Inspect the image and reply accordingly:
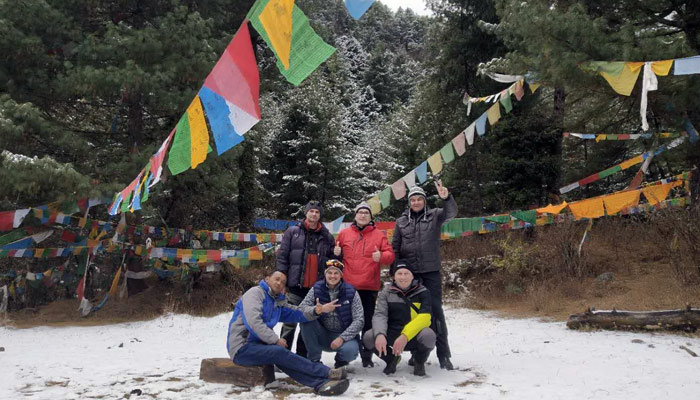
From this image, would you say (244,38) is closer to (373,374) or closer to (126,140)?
(373,374)

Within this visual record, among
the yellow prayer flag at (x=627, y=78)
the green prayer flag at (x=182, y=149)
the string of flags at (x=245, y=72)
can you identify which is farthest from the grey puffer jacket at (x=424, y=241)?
the yellow prayer flag at (x=627, y=78)

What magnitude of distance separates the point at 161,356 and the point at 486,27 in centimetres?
1017

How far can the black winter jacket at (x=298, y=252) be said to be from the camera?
521 cm

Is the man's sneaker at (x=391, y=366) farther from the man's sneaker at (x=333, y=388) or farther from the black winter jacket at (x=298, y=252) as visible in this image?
the black winter jacket at (x=298, y=252)

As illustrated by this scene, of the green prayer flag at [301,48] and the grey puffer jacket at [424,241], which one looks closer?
the green prayer flag at [301,48]

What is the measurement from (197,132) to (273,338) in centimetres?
230

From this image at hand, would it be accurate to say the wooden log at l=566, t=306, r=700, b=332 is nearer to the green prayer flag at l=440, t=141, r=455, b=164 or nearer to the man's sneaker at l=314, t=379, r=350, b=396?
the green prayer flag at l=440, t=141, r=455, b=164

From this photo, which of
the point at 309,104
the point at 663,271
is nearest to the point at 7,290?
the point at 309,104

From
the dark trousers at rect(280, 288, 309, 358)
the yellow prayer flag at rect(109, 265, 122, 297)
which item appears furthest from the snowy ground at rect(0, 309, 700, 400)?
the yellow prayer flag at rect(109, 265, 122, 297)

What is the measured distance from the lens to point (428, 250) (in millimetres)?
5051

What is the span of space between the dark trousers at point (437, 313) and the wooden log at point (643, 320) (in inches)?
104

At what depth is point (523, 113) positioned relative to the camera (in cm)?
1309

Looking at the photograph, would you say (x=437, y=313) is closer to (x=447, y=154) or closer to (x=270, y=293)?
(x=270, y=293)

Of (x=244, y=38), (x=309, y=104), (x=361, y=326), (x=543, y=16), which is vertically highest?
(x=309, y=104)
